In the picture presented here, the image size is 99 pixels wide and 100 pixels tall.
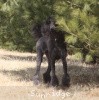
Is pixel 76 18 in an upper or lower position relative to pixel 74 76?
upper

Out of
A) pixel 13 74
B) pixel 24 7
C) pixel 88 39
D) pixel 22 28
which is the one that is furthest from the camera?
pixel 22 28

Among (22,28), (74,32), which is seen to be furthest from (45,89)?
(22,28)

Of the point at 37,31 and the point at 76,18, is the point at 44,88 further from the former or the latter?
the point at 76,18

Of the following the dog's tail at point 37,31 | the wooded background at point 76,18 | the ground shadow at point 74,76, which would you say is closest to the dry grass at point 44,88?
the ground shadow at point 74,76

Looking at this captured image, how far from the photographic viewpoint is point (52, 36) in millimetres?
10055

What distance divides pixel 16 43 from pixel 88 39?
1575 centimetres

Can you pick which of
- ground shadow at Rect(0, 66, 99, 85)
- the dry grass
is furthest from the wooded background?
ground shadow at Rect(0, 66, 99, 85)

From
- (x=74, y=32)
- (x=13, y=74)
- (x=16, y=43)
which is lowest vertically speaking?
(x=16, y=43)

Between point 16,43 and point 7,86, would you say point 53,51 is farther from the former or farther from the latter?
point 16,43

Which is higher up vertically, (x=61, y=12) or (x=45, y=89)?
(x=61, y=12)

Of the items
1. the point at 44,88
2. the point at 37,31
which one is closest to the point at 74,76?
the point at 37,31

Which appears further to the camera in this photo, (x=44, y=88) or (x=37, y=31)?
(x=37, y=31)

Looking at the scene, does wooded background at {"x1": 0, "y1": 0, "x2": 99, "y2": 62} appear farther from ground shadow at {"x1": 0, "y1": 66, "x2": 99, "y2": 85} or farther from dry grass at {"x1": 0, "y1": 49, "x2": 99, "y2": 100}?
ground shadow at {"x1": 0, "y1": 66, "x2": 99, "y2": 85}

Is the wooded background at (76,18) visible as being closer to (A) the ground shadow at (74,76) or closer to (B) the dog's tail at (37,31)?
(B) the dog's tail at (37,31)
